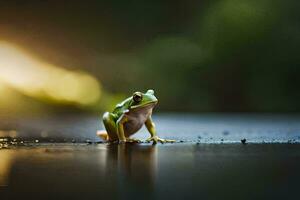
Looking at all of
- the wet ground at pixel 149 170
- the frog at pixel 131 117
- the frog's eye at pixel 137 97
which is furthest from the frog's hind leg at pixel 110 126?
the frog's eye at pixel 137 97

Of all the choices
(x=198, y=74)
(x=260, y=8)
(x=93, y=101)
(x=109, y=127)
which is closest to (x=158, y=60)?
(x=198, y=74)

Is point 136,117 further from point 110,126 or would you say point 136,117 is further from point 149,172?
point 149,172

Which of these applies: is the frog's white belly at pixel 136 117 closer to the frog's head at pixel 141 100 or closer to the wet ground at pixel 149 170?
the frog's head at pixel 141 100

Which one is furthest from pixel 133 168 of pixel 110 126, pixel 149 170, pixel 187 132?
pixel 187 132

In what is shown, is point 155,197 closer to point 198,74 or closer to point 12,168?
point 12,168

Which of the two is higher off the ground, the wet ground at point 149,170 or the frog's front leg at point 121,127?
the frog's front leg at point 121,127

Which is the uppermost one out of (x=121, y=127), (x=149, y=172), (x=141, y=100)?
(x=141, y=100)

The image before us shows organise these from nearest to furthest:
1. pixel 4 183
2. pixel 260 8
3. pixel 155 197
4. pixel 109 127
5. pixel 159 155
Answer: pixel 155 197 < pixel 4 183 < pixel 159 155 < pixel 109 127 < pixel 260 8

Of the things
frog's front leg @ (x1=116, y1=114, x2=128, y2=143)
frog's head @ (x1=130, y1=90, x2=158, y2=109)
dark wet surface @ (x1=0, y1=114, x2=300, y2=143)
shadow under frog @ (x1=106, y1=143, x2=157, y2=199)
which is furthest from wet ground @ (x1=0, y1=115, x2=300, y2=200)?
dark wet surface @ (x1=0, y1=114, x2=300, y2=143)
